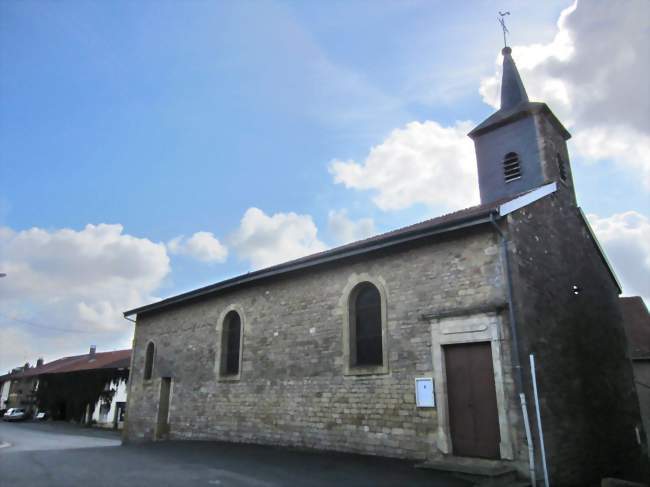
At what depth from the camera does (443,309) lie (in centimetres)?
978

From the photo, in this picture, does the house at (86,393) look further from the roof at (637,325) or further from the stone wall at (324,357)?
the roof at (637,325)

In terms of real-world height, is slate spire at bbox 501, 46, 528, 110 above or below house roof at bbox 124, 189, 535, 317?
above

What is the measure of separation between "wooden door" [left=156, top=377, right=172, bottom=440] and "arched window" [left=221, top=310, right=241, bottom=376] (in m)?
3.14

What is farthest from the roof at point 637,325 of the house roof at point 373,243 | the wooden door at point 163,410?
the wooden door at point 163,410

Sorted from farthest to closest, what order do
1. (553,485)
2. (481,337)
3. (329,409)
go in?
(329,409), (481,337), (553,485)

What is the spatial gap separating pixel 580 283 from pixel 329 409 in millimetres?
6741

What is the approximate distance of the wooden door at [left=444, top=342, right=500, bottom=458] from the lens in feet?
28.8

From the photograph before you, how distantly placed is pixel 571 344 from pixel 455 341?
3.08 m

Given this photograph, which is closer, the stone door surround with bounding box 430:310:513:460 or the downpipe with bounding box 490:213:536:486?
the downpipe with bounding box 490:213:536:486

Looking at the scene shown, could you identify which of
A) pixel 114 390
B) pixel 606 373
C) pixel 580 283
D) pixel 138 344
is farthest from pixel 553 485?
pixel 114 390

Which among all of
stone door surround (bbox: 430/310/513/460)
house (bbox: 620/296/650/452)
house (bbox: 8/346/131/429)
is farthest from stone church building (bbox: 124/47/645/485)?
house (bbox: 8/346/131/429)

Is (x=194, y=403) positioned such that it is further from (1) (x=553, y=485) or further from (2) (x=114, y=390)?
(2) (x=114, y=390)

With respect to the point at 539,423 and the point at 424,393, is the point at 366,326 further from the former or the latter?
the point at 539,423

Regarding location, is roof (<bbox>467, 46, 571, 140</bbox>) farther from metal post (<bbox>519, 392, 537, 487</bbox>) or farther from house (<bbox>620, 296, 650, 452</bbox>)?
metal post (<bbox>519, 392, 537, 487</bbox>)
